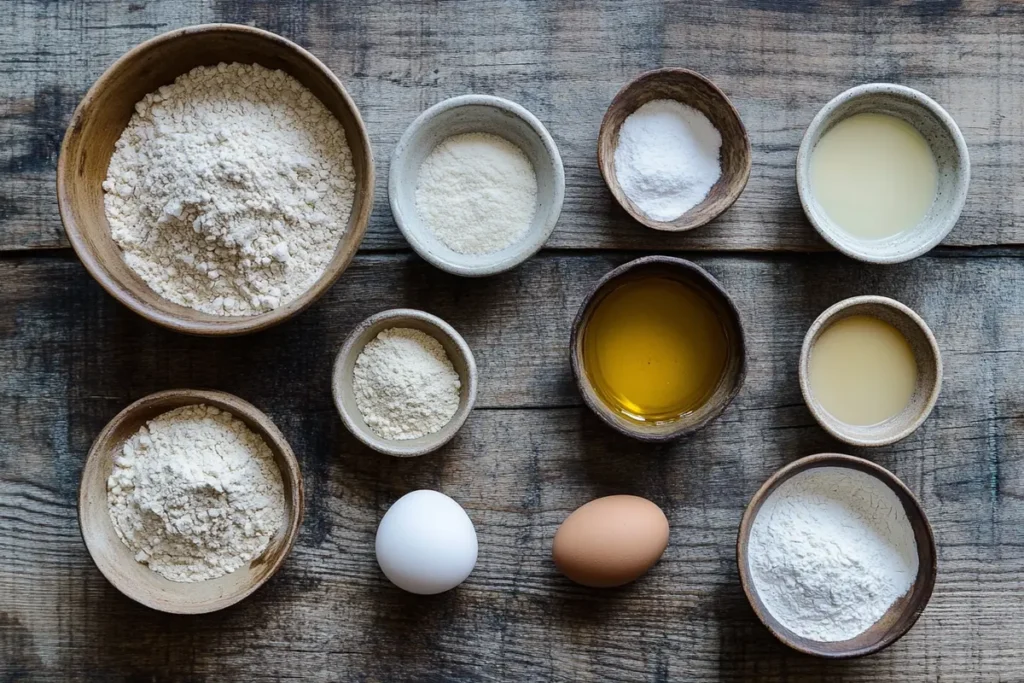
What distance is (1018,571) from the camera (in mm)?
1533

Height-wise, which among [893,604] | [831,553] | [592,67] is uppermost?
[592,67]

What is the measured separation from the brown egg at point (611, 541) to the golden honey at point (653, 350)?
0.18 meters

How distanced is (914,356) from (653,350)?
48cm

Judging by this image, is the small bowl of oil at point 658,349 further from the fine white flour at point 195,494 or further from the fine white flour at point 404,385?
the fine white flour at point 195,494

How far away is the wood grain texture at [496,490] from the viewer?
4.86ft

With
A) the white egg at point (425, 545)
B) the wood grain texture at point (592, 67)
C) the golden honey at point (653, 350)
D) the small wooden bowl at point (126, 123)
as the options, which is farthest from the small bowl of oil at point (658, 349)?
the small wooden bowl at point (126, 123)

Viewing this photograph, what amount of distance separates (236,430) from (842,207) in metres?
1.17

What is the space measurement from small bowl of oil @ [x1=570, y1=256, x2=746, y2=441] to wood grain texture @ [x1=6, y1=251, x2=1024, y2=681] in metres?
0.08

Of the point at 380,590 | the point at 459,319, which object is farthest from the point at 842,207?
the point at 380,590

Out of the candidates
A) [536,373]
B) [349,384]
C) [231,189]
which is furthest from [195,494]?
[536,373]

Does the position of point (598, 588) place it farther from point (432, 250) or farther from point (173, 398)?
point (173, 398)

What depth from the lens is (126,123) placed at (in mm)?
1380

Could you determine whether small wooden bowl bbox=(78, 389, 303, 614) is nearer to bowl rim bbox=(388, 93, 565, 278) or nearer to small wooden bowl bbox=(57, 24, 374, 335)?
small wooden bowl bbox=(57, 24, 374, 335)

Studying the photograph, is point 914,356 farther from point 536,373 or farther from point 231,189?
point 231,189
